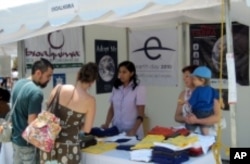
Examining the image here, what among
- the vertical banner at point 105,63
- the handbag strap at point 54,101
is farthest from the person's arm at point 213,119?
the vertical banner at point 105,63

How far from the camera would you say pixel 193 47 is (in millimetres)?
5078

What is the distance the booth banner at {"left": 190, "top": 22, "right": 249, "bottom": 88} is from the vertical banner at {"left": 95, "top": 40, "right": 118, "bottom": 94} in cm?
115

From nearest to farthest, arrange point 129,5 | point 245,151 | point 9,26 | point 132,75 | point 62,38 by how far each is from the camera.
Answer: point 245,151
point 129,5
point 9,26
point 132,75
point 62,38

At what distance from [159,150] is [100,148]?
624mm

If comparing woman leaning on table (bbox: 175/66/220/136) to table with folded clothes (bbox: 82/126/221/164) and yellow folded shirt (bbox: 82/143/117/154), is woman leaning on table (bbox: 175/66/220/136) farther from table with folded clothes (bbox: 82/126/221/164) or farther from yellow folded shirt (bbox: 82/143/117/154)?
yellow folded shirt (bbox: 82/143/117/154)

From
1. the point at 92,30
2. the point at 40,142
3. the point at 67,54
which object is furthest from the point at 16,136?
the point at 92,30

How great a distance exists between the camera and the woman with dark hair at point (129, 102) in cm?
349

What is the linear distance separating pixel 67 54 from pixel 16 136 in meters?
2.12

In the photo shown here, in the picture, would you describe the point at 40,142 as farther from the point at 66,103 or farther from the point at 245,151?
the point at 245,151

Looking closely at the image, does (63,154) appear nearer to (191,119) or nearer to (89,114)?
(89,114)

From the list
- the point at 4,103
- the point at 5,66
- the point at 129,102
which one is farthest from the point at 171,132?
the point at 5,66

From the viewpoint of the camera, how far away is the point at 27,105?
2.73m

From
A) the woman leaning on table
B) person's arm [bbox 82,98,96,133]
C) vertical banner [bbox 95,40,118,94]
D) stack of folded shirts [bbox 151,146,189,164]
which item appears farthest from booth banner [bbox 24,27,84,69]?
stack of folded shirts [bbox 151,146,189,164]

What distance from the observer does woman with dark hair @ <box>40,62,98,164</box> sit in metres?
2.60
